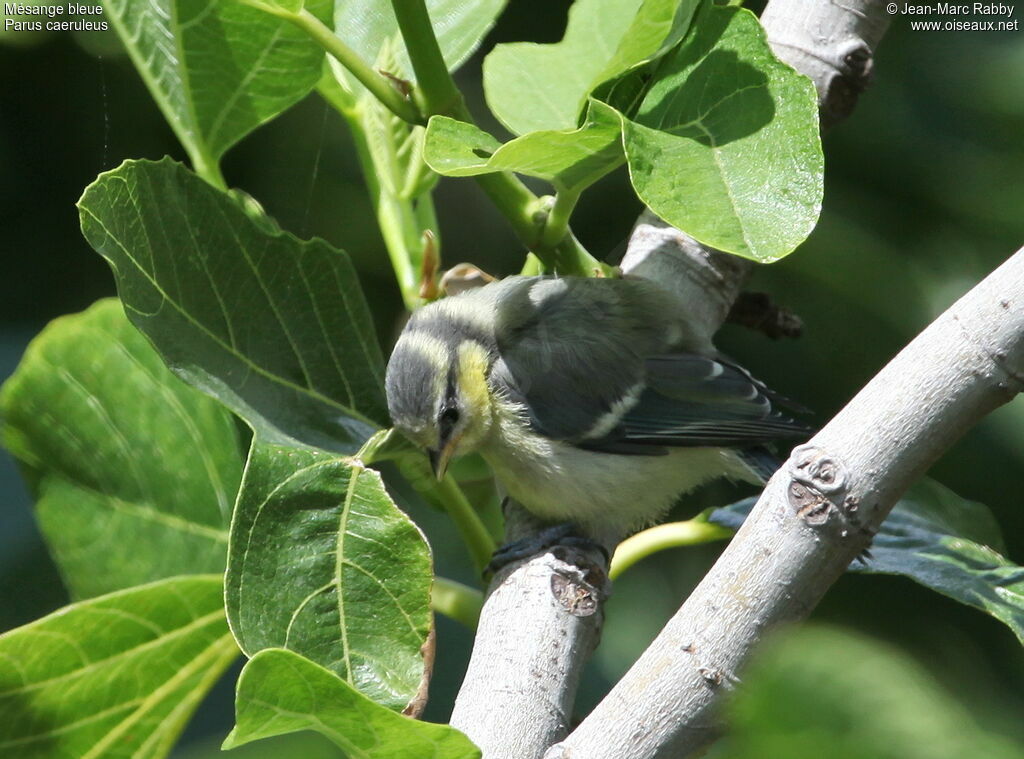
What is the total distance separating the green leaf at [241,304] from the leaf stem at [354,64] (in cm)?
23

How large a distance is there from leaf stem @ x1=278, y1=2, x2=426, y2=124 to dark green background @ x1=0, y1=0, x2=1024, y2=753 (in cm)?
89

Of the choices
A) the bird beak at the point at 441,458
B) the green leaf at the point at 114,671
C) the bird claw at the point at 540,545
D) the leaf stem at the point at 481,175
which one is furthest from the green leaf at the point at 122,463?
the leaf stem at the point at 481,175

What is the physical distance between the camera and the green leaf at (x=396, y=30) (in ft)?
5.11

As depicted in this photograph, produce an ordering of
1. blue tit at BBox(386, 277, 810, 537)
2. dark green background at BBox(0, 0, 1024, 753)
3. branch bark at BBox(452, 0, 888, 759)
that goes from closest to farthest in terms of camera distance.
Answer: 1. branch bark at BBox(452, 0, 888, 759)
2. blue tit at BBox(386, 277, 810, 537)
3. dark green background at BBox(0, 0, 1024, 753)

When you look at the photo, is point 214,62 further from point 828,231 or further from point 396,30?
point 828,231

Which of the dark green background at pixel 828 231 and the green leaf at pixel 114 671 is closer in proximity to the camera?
the green leaf at pixel 114 671

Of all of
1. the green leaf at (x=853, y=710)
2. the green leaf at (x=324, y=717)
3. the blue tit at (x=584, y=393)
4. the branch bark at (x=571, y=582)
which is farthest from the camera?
the blue tit at (x=584, y=393)

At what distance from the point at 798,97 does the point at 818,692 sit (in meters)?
0.80

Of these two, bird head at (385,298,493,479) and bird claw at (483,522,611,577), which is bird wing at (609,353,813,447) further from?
bird claw at (483,522,611,577)

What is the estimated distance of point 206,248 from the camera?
51.4 inches


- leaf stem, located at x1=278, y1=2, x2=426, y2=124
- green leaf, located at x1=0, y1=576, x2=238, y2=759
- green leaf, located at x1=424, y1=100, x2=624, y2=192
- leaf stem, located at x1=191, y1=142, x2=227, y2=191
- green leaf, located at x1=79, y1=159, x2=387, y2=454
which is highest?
leaf stem, located at x1=278, y1=2, x2=426, y2=124

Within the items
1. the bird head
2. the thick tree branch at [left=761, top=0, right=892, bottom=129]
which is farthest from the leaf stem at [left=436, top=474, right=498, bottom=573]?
the thick tree branch at [left=761, top=0, right=892, bottom=129]

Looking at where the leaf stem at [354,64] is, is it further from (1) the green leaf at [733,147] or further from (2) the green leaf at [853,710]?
(2) the green leaf at [853,710]

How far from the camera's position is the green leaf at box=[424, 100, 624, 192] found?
103 centimetres
